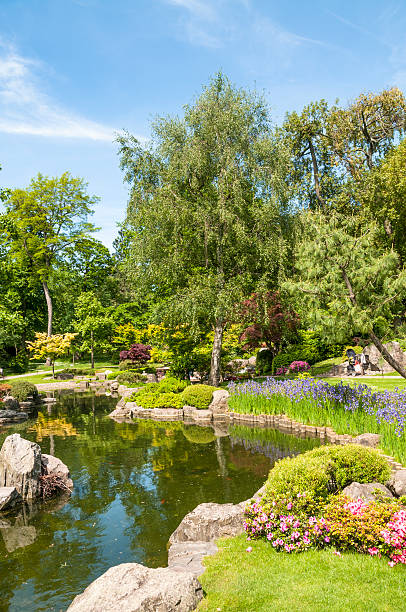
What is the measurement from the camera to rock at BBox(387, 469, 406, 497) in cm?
722

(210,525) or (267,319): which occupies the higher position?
(267,319)

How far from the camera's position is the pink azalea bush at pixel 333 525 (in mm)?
5461

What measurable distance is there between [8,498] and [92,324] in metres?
29.3

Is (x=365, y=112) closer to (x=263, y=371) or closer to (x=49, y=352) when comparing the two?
(x=263, y=371)

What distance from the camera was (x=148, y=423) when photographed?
60.4 feet

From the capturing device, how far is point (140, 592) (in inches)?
173

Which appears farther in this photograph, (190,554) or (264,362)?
(264,362)

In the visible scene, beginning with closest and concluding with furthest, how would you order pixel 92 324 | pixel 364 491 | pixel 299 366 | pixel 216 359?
pixel 364 491 → pixel 216 359 → pixel 299 366 → pixel 92 324

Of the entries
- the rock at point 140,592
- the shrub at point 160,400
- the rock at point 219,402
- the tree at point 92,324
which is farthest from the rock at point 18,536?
the tree at point 92,324

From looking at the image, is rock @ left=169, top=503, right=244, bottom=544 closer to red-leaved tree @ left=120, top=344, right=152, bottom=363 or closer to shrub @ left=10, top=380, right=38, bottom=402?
shrub @ left=10, top=380, right=38, bottom=402

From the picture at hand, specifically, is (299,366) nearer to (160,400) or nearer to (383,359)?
(383,359)

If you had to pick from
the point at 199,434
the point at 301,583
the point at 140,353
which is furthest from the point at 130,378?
the point at 301,583

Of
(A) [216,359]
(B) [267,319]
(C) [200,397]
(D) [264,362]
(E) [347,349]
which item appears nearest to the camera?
(C) [200,397]

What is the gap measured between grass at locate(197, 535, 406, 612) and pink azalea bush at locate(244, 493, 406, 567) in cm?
16
